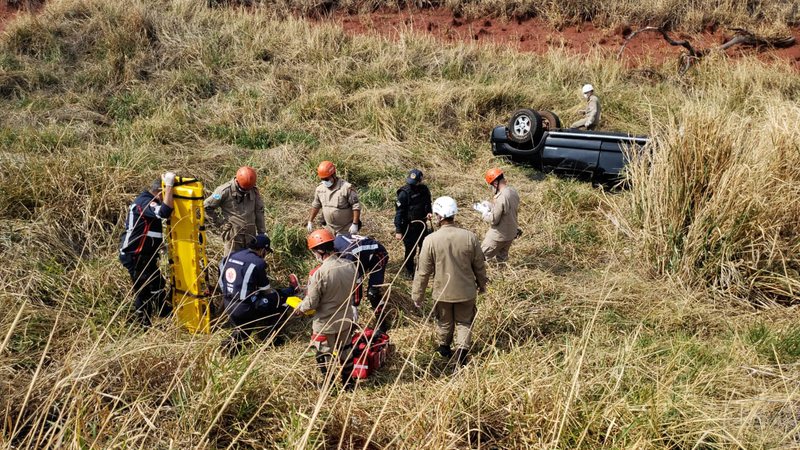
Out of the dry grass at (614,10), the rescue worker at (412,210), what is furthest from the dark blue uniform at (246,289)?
the dry grass at (614,10)

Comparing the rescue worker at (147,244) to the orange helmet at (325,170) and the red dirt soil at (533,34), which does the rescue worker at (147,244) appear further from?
the red dirt soil at (533,34)

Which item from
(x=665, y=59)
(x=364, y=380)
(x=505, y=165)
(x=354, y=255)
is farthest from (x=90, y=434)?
(x=665, y=59)

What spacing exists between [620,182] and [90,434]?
7.11 m

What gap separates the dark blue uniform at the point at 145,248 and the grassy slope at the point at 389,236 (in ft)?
0.86

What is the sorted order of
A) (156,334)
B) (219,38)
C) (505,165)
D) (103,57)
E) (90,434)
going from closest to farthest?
(90,434)
(156,334)
(505,165)
(103,57)
(219,38)

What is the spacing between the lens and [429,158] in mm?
10297

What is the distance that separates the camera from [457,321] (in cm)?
544

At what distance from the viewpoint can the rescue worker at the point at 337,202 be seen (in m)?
6.89

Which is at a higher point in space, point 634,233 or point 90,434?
point 90,434

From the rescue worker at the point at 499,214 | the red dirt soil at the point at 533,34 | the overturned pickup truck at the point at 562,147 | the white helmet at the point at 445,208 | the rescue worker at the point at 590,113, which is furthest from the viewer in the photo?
the red dirt soil at the point at 533,34

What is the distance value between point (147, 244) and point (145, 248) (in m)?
0.04

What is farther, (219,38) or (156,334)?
(219,38)

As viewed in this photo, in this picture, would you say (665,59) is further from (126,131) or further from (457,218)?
(126,131)

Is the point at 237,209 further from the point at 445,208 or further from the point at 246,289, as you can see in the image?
the point at 445,208
